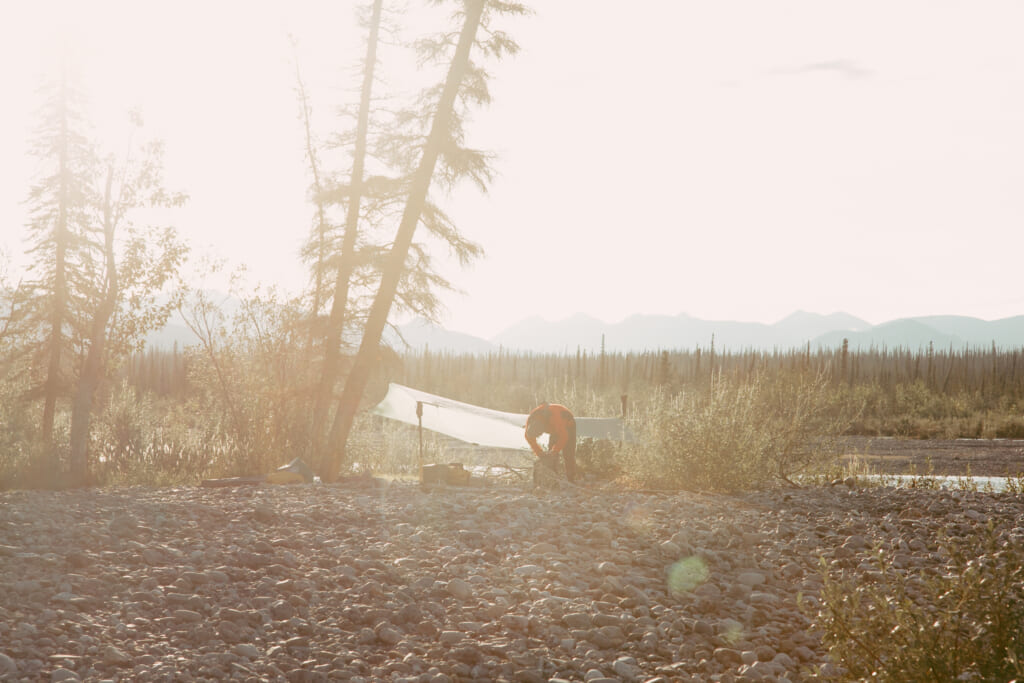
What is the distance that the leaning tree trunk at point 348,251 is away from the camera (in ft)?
39.7

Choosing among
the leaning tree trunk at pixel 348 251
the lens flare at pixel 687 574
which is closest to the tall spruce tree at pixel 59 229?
the leaning tree trunk at pixel 348 251

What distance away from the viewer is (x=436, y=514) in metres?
6.70

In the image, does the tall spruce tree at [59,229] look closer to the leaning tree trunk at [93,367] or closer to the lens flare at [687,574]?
the leaning tree trunk at [93,367]

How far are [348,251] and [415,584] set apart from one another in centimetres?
792

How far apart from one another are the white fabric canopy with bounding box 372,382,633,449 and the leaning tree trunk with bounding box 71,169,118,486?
14.4 feet

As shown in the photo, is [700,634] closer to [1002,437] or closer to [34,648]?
[34,648]

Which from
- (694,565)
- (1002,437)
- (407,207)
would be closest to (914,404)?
(1002,437)

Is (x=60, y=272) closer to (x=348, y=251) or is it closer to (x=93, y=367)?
(x=93, y=367)

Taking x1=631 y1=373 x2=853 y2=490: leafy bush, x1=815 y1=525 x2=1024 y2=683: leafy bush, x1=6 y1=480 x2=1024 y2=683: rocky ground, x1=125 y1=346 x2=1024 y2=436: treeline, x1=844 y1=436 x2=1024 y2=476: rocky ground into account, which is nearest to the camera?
x1=815 y1=525 x2=1024 y2=683: leafy bush

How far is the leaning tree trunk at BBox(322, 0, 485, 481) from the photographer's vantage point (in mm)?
11023

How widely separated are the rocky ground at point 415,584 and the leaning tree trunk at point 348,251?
459 cm

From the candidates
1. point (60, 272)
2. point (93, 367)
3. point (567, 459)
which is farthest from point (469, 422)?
point (60, 272)

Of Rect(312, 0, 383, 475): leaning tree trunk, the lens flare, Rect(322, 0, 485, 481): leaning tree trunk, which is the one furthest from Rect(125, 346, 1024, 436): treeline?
the lens flare

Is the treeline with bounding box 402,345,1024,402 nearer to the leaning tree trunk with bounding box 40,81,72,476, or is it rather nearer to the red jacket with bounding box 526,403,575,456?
the leaning tree trunk with bounding box 40,81,72,476
